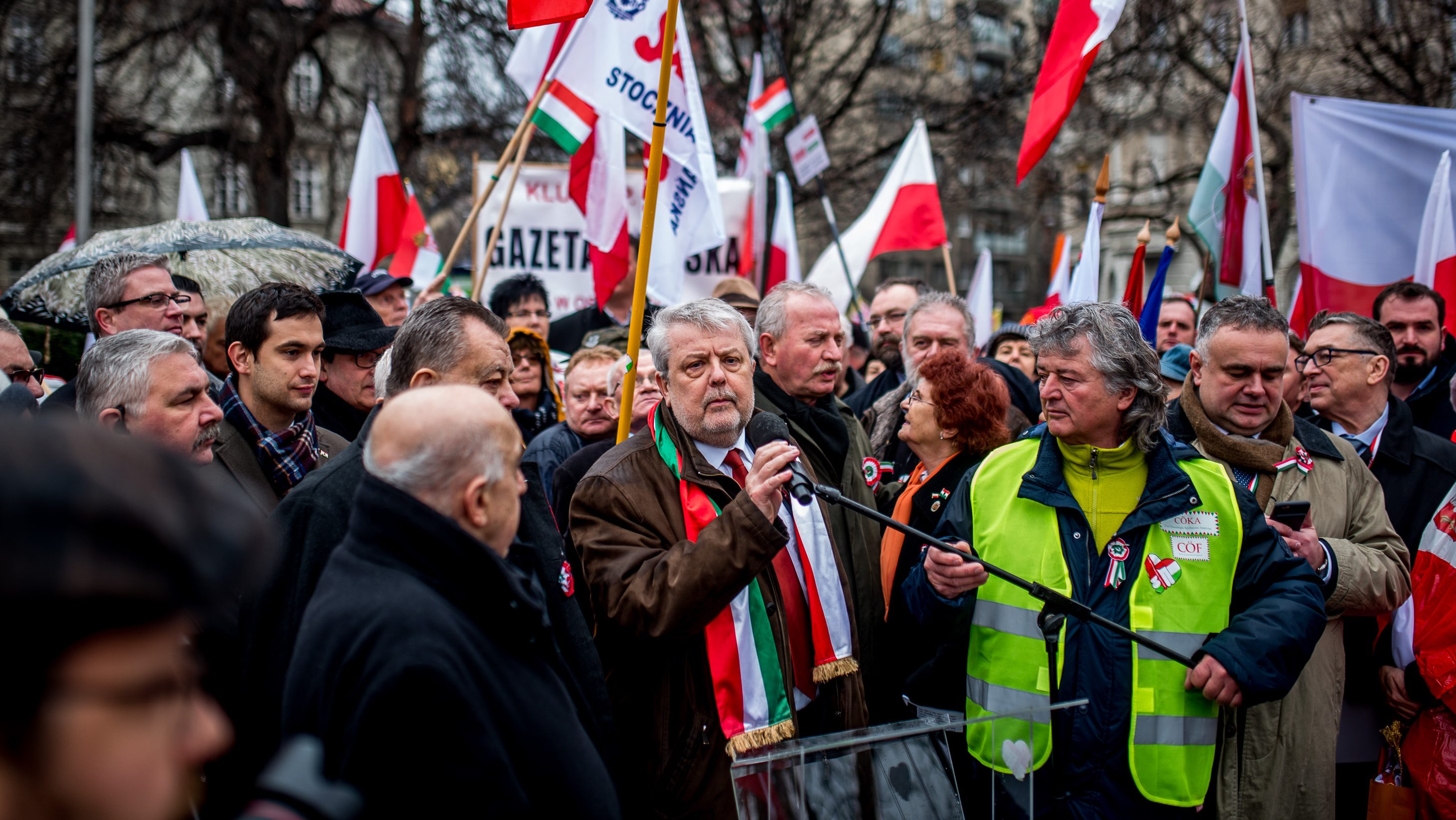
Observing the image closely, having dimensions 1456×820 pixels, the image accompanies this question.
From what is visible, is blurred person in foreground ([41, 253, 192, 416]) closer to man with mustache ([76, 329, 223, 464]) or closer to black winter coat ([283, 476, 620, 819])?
man with mustache ([76, 329, 223, 464])

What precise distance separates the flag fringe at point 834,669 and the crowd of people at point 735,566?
11mm

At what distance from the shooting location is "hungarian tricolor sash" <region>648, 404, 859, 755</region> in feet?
9.29

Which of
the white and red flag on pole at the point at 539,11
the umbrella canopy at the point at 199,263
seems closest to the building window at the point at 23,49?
the umbrella canopy at the point at 199,263

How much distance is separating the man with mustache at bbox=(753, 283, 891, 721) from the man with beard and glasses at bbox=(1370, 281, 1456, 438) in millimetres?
2958

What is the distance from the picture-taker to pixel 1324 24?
1341cm

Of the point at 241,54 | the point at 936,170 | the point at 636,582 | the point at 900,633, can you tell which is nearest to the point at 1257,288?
the point at 900,633

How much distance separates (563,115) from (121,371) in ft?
9.79

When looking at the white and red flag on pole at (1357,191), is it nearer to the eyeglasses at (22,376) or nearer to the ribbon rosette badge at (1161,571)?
the ribbon rosette badge at (1161,571)

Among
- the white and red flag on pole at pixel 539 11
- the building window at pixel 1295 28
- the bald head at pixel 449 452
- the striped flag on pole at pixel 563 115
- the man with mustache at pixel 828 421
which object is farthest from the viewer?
the building window at pixel 1295 28

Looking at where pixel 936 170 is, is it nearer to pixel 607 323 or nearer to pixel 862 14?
pixel 862 14

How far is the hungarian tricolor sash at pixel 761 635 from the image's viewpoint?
283 cm

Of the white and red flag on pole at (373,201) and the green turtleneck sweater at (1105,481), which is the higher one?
the white and red flag on pole at (373,201)

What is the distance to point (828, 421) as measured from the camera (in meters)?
3.96

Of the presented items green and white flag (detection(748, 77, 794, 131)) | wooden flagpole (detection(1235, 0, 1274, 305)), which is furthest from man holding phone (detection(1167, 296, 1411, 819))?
green and white flag (detection(748, 77, 794, 131))
